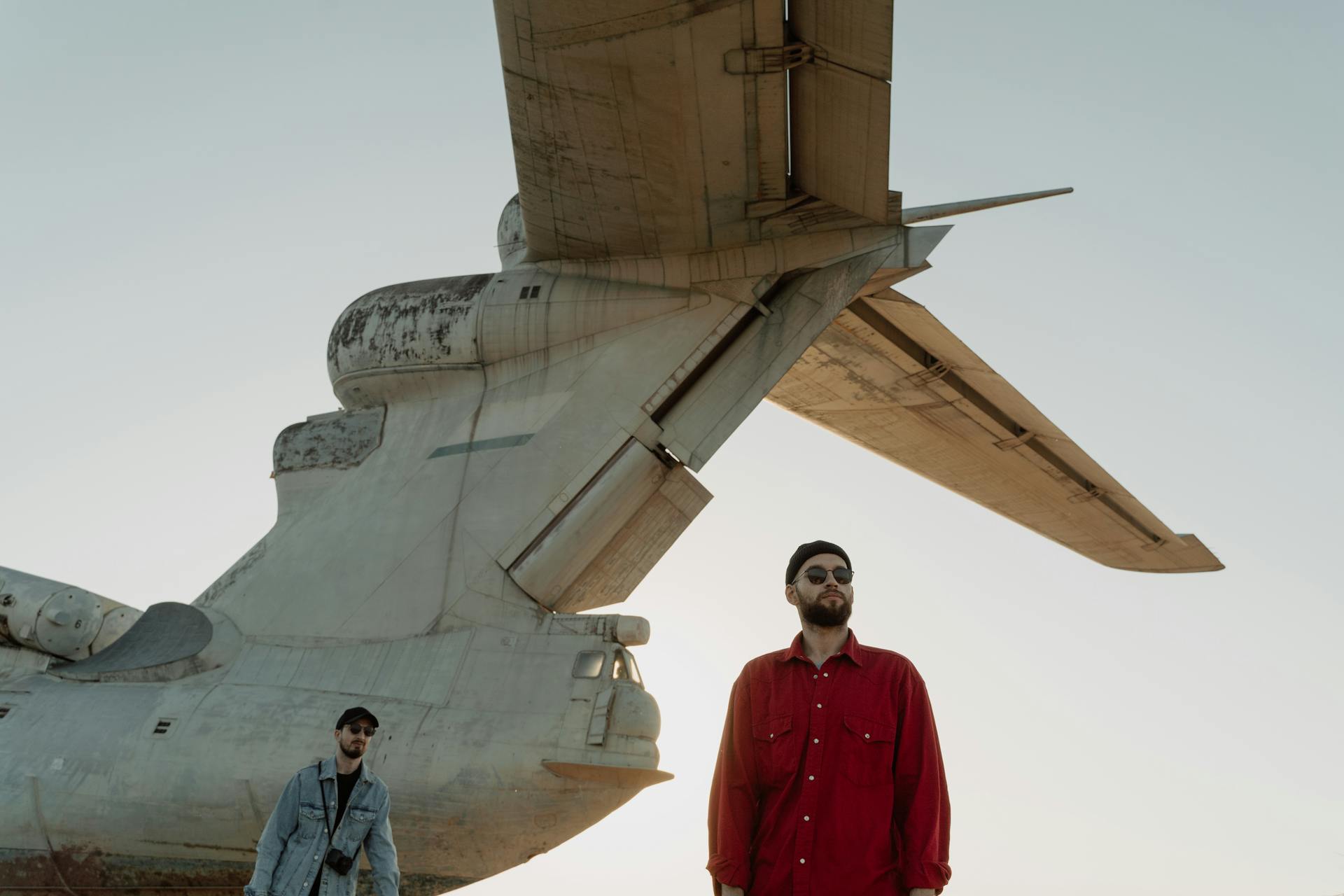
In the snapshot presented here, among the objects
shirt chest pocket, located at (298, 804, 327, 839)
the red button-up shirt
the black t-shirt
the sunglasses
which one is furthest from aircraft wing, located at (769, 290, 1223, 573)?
the red button-up shirt

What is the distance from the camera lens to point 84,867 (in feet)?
32.2

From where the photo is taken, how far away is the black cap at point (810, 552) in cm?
411

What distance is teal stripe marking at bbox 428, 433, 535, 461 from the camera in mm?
10812

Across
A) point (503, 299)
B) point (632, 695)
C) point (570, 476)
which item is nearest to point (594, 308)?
point (503, 299)

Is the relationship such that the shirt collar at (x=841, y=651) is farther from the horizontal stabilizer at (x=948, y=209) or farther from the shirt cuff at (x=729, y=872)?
the horizontal stabilizer at (x=948, y=209)

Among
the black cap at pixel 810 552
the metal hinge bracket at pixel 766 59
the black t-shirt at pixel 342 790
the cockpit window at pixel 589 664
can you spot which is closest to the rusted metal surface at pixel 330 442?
the cockpit window at pixel 589 664

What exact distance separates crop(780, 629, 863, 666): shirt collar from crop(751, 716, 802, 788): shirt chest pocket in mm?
204

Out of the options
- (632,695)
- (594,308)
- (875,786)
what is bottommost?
(875,786)

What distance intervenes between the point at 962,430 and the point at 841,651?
9.78 m

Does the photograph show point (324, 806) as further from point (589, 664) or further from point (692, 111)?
point (692, 111)

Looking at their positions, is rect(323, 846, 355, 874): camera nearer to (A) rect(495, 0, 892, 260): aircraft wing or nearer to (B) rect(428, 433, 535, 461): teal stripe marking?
(B) rect(428, 433, 535, 461): teal stripe marking

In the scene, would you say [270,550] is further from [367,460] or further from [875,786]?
[875,786]

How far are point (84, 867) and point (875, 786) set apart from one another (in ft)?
27.2

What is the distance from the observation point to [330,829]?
19.2ft
